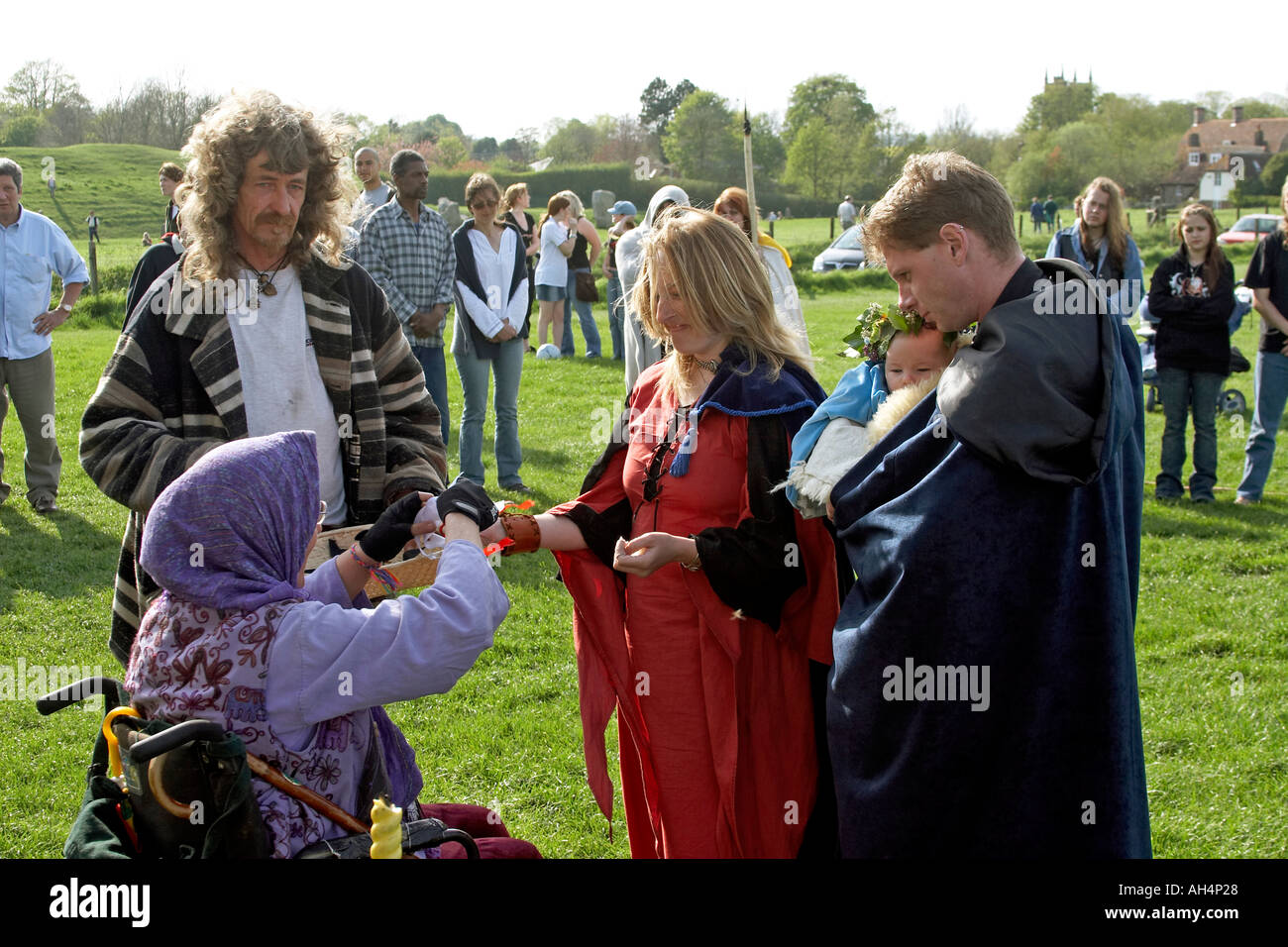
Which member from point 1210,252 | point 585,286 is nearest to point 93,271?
point 585,286

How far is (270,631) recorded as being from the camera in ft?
7.57

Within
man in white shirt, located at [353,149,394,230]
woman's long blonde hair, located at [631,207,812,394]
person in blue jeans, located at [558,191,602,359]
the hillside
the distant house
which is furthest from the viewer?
the distant house

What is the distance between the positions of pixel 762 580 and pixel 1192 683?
346 cm

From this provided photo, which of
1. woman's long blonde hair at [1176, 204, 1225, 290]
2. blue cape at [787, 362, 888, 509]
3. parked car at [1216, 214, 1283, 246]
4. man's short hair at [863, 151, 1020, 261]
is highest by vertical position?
parked car at [1216, 214, 1283, 246]

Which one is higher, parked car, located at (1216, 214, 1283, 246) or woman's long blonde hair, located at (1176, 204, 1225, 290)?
parked car, located at (1216, 214, 1283, 246)

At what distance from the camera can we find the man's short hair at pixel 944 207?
96.2 inches

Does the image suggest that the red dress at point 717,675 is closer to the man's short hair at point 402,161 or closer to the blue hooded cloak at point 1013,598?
the blue hooded cloak at point 1013,598

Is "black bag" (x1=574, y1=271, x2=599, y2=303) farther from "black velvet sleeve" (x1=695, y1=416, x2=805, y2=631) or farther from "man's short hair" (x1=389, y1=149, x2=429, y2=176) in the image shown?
"black velvet sleeve" (x1=695, y1=416, x2=805, y2=631)

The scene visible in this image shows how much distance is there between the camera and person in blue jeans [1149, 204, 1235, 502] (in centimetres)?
866

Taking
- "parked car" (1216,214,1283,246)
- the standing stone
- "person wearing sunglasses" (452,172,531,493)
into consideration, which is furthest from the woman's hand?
"parked car" (1216,214,1283,246)

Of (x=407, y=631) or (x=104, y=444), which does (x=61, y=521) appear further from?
(x=407, y=631)

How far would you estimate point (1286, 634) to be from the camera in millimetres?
6152

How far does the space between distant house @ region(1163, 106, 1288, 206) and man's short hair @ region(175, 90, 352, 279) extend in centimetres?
7750
